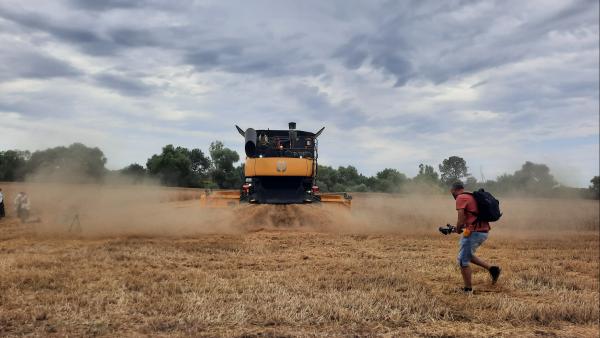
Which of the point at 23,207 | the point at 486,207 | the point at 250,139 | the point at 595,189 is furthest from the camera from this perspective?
the point at 595,189

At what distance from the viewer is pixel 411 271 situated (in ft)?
26.8

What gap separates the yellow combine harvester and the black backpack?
955 cm

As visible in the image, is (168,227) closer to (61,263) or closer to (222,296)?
(61,263)

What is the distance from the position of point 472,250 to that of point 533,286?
1305 mm

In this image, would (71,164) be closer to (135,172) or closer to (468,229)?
(135,172)

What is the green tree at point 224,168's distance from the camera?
36312mm

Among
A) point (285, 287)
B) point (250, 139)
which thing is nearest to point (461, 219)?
point (285, 287)

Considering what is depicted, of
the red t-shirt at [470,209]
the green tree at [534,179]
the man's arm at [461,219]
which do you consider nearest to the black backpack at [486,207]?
the red t-shirt at [470,209]

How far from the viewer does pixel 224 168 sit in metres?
38.6

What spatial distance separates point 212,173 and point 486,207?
32.7m

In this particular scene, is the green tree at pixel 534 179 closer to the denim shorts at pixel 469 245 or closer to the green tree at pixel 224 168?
the denim shorts at pixel 469 245

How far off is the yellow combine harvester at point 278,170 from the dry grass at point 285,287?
123 inches

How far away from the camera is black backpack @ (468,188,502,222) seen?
22.4ft

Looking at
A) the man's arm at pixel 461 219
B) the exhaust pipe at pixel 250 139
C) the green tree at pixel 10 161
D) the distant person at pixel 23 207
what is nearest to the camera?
the man's arm at pixel 461 219
